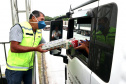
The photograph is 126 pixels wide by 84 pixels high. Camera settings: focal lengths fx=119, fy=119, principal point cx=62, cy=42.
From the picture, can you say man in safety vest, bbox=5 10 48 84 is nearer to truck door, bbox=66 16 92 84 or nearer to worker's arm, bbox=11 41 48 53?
worker's arm, bbox=11 41 48 53

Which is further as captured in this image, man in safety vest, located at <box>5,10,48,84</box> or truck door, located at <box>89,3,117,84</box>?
man in safety vest, located at <box>5,10,48,84</box>

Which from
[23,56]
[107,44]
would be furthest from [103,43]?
[23,56]

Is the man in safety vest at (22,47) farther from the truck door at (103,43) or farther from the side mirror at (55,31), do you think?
the truck door at (103,43)

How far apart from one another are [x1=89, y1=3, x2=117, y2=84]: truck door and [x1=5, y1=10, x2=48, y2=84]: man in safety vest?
0.78m

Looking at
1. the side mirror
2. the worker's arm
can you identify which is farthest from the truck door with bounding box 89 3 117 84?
the side mirror

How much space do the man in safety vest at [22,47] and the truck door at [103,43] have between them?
78cm

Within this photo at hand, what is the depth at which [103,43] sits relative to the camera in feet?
3.83

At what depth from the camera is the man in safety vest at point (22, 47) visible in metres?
1.73

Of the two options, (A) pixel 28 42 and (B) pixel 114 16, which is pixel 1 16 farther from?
(B) pixel 114 16

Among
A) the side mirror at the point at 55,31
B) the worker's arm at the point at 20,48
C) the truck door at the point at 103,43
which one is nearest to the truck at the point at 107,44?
the truck door at the point at 103,43

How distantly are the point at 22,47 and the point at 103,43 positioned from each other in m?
1.14

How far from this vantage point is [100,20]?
47.1 inches

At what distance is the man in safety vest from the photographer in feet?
5.66

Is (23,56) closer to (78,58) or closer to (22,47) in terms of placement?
(22,47)
